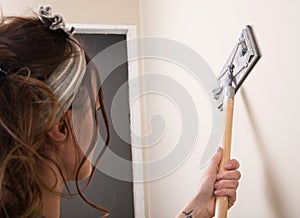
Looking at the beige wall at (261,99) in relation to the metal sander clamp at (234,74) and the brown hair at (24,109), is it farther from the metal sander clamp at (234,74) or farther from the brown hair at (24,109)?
the brown hair at (24,109)

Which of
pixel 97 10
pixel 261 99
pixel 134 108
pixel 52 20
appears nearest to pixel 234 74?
pixel 261 99

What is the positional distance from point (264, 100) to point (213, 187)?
248 millimetres

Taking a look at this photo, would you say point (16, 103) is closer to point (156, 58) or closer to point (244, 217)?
point (244, 217)

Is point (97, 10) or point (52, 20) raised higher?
point (97, 10)

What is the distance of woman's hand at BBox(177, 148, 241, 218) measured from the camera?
2.84 ft

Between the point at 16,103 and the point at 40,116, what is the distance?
0.05 meters

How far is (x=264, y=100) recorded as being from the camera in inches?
33.8

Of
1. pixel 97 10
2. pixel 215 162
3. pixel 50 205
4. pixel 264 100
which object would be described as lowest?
pixel 50 205

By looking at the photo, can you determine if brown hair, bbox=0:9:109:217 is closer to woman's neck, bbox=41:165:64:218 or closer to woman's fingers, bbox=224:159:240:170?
woman's neck, bbox=41:165:64:218

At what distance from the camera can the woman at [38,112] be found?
2.23ft

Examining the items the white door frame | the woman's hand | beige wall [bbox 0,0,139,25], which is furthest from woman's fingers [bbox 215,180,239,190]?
beige wall [bbox 0,0,139,25]

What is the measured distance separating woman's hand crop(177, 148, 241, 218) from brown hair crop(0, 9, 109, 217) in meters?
0.39

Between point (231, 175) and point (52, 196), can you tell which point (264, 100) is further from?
point (52, 196)

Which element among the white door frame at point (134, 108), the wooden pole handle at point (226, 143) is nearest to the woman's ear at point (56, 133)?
the wooden pole handle at point (226, 143)
